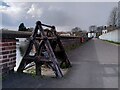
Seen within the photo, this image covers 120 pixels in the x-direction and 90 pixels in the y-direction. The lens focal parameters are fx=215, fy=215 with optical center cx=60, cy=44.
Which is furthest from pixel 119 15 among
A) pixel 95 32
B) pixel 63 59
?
pixel 95 32

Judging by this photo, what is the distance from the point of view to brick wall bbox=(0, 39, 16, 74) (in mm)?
4828

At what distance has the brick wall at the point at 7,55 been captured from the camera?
15.8 feet

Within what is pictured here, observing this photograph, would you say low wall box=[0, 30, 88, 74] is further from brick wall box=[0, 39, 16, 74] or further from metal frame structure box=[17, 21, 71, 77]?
metal frame structure box=[17, 21, 71, 77]

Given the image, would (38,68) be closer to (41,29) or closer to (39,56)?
(39,56)

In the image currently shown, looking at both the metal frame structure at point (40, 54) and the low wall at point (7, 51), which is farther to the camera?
the metal frame structure at point (40, 54)

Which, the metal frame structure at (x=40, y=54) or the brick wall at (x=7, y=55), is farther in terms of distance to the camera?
the metal frame structure at (x=40, y=54)

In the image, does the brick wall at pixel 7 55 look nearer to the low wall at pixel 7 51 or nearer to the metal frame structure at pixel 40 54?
the low wall at pixel 7 51

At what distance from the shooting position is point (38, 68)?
241 inches

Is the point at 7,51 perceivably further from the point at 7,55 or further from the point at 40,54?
the point at 40,54

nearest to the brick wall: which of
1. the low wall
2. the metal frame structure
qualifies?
the low wall

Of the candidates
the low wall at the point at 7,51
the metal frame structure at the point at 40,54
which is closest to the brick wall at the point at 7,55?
the low wall at the point at 7,51

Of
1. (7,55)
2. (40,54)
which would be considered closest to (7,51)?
(7,55)

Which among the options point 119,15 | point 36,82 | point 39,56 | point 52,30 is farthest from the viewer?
point 119,15

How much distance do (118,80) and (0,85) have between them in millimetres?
3074
